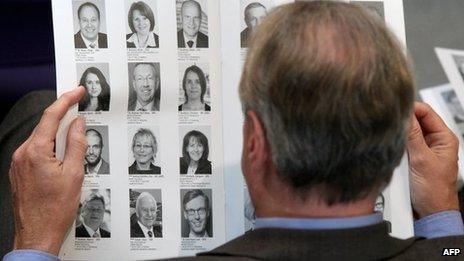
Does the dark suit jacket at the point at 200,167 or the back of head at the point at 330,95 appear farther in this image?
the dark suit jacket at the point at 200,167

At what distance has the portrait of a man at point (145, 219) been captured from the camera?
37.1 inches

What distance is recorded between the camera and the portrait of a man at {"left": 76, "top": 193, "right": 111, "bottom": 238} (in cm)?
94

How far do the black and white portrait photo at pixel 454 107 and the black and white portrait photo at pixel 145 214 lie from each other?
45 centimetres

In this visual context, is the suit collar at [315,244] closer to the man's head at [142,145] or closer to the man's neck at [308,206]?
the man's neck at [308,206]

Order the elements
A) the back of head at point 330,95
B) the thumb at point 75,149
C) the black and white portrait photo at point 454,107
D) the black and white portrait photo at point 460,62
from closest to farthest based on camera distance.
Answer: the back of head at point 330,95 < the thumb at point 75,149 < the black and white portrait photo at point 454,107 < the black and white portrait photo at point 460,62

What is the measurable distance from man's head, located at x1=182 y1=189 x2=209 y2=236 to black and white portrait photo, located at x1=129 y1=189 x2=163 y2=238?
0.11 feet

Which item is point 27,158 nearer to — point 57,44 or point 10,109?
point 57,44

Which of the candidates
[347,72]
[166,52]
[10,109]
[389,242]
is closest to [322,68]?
[347,72]

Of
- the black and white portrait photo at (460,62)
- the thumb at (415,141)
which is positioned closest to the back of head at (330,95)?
the thumb at (415,141)

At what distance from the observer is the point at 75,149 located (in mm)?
914

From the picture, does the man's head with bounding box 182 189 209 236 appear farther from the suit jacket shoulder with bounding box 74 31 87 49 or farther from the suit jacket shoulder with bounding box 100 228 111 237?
the suit jacket shoulder with bounding box 74 31 87 49

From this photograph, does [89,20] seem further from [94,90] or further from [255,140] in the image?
[255,140]

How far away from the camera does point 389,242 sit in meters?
0.75

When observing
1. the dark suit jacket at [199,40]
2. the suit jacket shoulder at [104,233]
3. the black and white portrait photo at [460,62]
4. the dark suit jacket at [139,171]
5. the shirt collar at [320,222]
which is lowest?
the suit jacket shoulder at [104,233]
